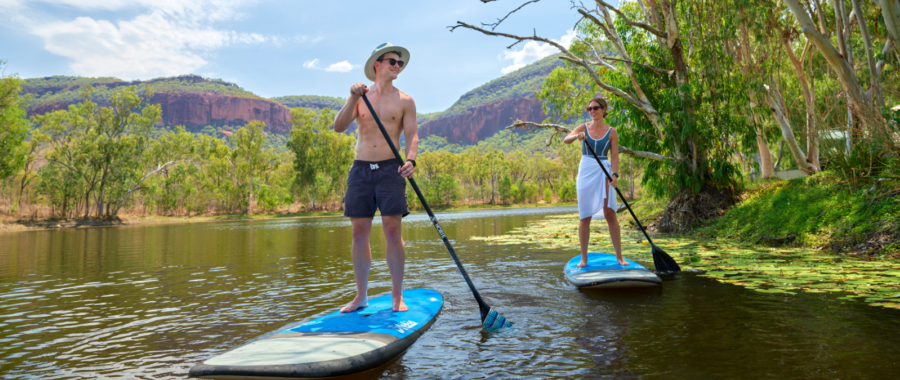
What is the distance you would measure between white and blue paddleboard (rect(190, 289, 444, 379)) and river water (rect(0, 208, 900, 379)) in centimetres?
14

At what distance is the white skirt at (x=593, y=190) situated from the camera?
18.6 feet

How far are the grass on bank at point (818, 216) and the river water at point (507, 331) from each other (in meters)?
3.40

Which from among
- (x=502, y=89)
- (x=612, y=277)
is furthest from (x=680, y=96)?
(x=502, y=89)

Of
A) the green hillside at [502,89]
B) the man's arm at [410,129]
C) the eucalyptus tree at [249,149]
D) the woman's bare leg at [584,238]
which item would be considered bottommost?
the woman's bare leg at [584,238]

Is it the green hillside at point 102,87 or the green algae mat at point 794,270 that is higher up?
the green hillside at point 102,87

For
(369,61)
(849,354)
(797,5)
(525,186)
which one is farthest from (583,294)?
(525,186)

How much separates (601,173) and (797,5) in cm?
751

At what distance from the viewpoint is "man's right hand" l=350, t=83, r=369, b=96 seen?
391 cm

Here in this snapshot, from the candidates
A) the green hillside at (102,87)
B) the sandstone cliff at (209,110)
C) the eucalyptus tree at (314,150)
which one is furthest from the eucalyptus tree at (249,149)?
the sandstone cliff at (209,110)

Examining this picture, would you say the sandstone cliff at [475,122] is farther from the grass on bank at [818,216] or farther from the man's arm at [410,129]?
the man's arm at [410,129]

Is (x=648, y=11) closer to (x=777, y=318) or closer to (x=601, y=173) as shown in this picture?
(x=601, y=173)

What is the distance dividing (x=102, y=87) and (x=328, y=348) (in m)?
189

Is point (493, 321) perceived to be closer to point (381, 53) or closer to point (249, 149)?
point (381, 53)

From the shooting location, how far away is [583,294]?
4.82 m
